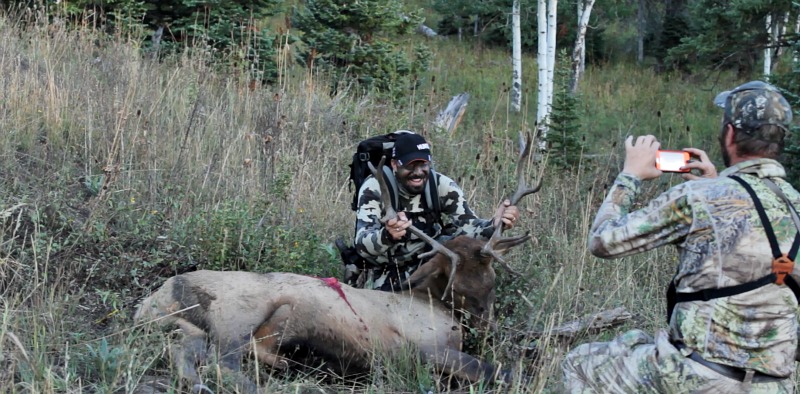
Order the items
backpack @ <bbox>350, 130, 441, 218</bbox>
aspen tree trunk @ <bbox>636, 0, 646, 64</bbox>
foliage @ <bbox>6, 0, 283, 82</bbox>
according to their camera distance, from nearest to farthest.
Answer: backpack @ <bbox>350, 130, 441, 218</bbox> → foliage @ <bbox>6, 0, 283, 82</bbox> → aspen tree trunk @ <bbox>636, 0, 646, 64</bbox>

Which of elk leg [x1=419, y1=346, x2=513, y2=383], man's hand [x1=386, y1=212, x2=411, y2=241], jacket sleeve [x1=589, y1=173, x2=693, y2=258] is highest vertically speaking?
jacket sleeve [x1=589, y1=173, x2=693, y2=258]

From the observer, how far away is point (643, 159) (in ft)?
13.2

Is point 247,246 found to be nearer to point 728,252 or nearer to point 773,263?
point 728,252

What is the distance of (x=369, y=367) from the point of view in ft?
17.3

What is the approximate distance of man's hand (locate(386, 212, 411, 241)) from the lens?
5.55 meters

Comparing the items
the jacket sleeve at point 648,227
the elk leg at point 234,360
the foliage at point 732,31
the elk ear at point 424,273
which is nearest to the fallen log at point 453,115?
the foliage at point 732,31

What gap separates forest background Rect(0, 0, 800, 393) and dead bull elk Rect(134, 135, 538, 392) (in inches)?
5.9

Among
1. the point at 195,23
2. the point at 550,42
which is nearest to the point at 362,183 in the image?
the point at 195,23

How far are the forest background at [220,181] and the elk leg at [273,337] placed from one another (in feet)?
0.26

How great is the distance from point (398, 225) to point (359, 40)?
747cm

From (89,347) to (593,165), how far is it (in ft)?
23.9

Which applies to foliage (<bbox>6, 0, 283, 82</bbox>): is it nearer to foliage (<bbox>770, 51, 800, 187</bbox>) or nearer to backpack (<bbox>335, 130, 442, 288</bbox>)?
backpack (<bbox>335, 130, 442, 288</bbox>)

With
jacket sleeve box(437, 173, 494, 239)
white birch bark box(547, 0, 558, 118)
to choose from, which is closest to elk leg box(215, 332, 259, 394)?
jacket sleeve box(437, 173, 494, 239)

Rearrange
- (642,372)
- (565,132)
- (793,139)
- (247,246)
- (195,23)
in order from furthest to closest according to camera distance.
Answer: (195,23)
(565,132)
(793,139)
(247,246)
(642,372)
